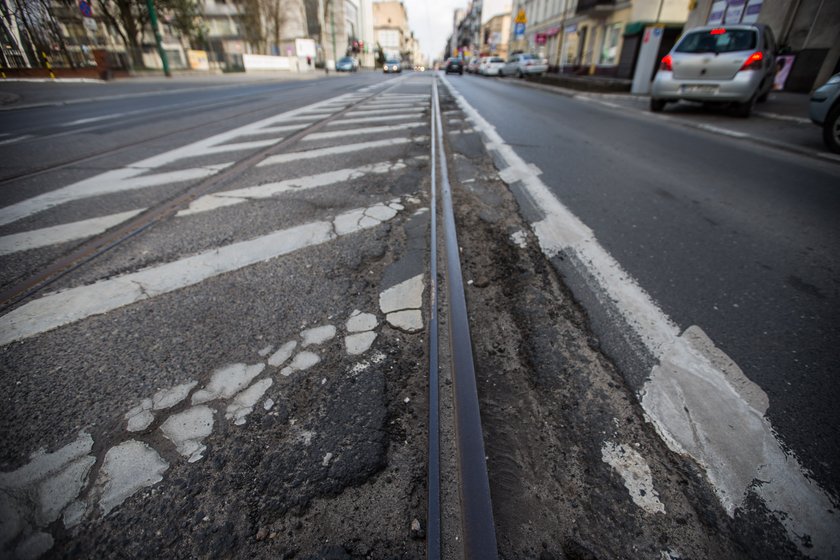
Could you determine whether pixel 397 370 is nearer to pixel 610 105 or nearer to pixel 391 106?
pixel 391 106

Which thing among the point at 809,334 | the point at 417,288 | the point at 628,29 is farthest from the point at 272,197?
the point at 628,29

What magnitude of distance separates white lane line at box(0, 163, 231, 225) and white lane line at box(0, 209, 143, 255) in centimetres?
44

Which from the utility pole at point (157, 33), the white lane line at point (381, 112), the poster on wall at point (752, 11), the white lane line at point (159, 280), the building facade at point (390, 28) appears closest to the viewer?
the white lane line at point (159, 280)

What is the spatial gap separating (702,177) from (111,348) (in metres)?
5.47

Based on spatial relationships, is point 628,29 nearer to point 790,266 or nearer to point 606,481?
point 790,266

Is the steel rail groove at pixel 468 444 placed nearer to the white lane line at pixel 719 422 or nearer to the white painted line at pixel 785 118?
the white lane line at pixel 719 422

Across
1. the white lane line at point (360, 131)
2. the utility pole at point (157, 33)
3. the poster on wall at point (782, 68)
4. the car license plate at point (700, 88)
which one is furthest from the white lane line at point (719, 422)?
the utility pole at point (157, 33)

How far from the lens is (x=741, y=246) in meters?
2.64

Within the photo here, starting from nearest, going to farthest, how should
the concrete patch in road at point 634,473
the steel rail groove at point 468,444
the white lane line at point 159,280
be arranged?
the steel rail groove at point 468,444 → the concrete patch in road at point 634,473 → the white lane line at point 159,280

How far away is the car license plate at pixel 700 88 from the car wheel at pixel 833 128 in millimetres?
2988

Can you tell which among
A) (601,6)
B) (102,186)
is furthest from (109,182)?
(601,6)

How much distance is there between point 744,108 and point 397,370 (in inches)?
420

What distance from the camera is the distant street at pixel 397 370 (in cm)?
107

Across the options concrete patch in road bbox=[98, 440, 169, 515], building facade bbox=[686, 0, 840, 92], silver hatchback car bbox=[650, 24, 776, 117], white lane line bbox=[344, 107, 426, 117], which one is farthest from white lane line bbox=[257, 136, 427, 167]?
building facade bbox=[686, 0, 840, 92]
